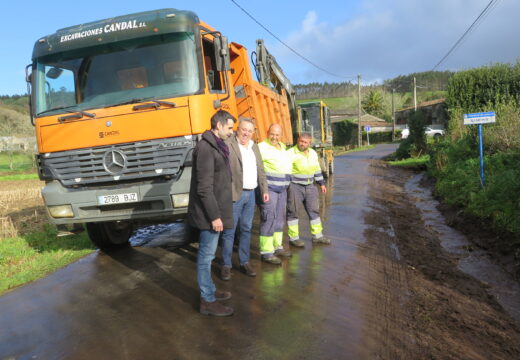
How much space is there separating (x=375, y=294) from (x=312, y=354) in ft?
4.70

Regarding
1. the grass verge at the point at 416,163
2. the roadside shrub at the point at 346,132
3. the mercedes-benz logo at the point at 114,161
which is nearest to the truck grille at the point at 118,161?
the mercedes-benz logo at the point at 114,161

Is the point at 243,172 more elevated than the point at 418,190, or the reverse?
the point at 243,172

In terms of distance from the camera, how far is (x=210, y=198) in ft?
11.6

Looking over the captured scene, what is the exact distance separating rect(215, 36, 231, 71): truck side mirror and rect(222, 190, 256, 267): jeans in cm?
172

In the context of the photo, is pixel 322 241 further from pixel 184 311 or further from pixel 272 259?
pixel 184 311

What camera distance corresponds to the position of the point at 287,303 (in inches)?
158

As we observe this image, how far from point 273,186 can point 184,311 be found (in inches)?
80.7

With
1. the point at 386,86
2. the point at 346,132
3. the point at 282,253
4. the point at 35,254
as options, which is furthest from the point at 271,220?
the point at 386,86

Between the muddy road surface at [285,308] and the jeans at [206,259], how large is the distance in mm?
238

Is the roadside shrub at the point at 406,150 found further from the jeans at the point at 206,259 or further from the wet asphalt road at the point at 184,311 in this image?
the jeans at the point at 206,259

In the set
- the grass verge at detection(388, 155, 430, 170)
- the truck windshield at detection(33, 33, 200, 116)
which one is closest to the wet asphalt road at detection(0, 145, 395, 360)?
the truck windshield at detection(33, 33, 200, 116)

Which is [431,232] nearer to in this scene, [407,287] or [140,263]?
[407,287]

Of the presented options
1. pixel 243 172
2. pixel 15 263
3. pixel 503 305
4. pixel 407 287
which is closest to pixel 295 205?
pixel 243 172

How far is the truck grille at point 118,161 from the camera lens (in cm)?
496
